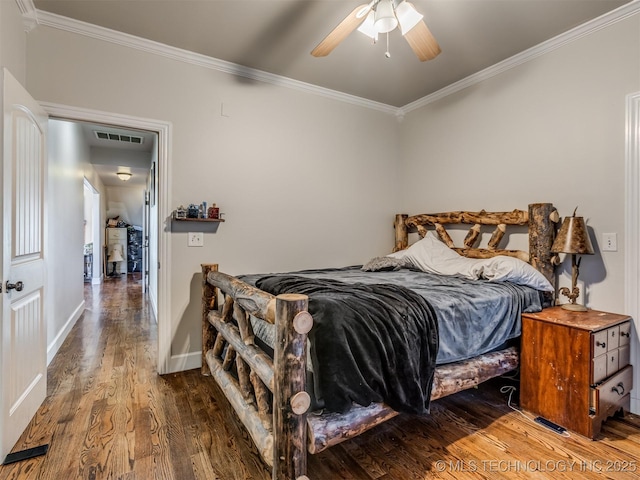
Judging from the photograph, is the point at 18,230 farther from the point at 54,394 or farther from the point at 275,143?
the point at 275,143

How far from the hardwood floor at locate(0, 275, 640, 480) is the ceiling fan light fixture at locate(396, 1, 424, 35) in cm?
235

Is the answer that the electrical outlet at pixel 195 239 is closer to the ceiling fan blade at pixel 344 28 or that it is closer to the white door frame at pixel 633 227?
the ceiling fan blade at pixel 344 28

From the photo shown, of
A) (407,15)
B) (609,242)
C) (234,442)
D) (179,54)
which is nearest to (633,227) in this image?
(609,242)

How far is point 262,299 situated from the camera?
1569mm

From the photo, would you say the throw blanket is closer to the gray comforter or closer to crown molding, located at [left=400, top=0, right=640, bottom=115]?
the gray comforter

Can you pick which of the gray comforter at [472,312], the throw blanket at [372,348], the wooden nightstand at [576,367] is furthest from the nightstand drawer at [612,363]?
the throw blanket at [372,348]

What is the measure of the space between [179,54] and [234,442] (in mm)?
2933

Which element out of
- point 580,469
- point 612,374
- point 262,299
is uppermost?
point 262,299

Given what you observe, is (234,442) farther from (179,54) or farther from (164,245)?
(179,54)

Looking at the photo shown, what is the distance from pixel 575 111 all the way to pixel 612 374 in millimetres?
1898

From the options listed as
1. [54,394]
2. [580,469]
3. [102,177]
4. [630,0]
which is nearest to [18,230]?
[54,394]

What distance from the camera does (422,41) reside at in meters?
2.02

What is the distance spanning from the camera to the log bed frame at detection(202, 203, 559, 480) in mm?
1343

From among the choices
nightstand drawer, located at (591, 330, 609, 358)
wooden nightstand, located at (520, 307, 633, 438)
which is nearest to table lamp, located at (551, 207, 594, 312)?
wooden nightstand, located at (520, 307, 633, 438)
